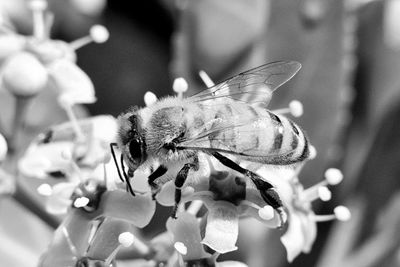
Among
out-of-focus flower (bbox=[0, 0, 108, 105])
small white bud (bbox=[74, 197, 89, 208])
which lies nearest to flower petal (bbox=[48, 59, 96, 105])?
out-of-focus flower (bbox=[0, 0, 108, 105])

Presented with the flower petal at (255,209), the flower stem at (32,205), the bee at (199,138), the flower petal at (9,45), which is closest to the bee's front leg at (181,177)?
the bee at (199,138)

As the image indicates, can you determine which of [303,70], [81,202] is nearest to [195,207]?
[81,202]

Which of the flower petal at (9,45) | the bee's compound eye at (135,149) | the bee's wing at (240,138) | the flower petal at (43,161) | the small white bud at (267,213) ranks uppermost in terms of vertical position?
the bee's wing at (240,138)

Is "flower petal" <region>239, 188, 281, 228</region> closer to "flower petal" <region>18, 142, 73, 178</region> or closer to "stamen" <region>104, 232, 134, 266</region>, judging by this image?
"stamen" <region>104, 232, 134, 266</region>

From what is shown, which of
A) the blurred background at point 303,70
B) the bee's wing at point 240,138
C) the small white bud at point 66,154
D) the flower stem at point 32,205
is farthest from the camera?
the blurred background at point 303,70

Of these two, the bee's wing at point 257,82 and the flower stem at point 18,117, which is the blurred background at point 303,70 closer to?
the flower stem at point 18,117

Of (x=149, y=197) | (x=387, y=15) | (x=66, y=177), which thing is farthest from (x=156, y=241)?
(x=387, y=15)

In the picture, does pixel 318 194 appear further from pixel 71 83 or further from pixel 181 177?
pixel 71 83
